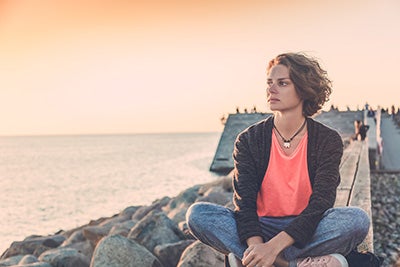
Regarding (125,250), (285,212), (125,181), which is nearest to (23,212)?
(125,181)

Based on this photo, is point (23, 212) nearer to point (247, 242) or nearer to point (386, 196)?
point (386, 196)

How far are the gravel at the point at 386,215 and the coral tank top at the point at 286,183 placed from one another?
283 cm

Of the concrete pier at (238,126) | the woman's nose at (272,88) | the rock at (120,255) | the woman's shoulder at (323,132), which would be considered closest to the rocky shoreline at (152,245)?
the rock at (120,255)

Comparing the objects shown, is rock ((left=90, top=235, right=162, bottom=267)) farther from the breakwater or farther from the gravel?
the gravel

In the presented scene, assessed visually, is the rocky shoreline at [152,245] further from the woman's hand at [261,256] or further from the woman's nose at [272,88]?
the woman's nose at [272,88]

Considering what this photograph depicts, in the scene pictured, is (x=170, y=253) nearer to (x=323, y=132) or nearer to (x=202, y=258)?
(x=202, y=258)

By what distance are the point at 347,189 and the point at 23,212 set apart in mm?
14813

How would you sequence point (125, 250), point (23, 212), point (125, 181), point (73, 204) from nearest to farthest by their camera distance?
point (125, 250) < point (23, 212) < point (73, 204) < point (125, 181)

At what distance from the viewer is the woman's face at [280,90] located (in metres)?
3.11

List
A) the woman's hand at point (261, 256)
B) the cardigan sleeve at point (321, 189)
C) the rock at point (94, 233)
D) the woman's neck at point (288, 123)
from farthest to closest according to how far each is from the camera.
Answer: the rock at point (94, 233) < the woman's neck at point (288, 123) < the cardigan sleeve at point (321, 189) < the woman's hand at point (261, 256)

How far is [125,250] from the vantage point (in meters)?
5.06

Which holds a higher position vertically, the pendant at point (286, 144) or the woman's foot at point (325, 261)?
the pendant at point (286, 144)

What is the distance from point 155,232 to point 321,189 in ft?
11.2

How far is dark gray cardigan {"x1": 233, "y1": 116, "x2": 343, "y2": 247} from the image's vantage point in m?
2.96
